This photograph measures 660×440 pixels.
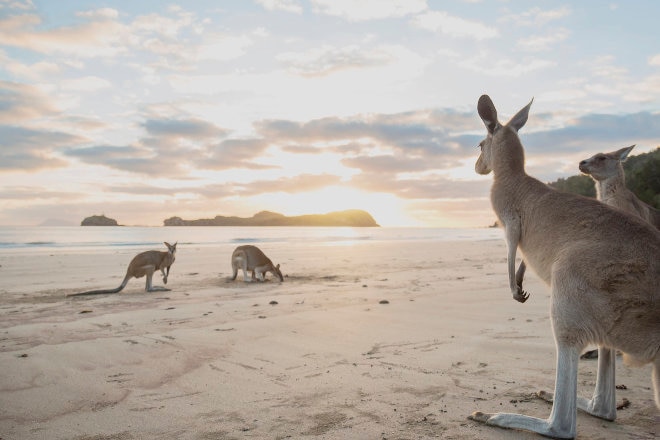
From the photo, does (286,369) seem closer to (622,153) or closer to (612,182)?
(612,182)

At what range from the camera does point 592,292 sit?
2.14 m

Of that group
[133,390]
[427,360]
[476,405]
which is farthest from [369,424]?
[133,390]

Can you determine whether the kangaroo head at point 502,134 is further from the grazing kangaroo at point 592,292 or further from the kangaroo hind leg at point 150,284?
the kangaroo hind leg at point 150,284

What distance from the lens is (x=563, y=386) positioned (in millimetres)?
2188

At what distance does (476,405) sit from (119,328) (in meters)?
3.74

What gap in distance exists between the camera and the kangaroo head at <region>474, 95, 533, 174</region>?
329cm

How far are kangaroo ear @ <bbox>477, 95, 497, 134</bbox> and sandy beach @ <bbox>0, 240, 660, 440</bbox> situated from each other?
1.74m

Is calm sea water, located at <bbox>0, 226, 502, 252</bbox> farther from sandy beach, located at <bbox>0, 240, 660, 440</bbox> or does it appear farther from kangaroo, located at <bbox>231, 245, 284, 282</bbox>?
sandy beach, located at <bbox>0, 240, 660, 440</bbox>

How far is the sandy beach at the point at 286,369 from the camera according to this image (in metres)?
2.59

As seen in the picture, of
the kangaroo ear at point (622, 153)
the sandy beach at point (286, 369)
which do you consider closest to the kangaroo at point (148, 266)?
the sandy beach at point (286, 369)

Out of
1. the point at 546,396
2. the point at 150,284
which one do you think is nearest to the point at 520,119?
the point at 546,396

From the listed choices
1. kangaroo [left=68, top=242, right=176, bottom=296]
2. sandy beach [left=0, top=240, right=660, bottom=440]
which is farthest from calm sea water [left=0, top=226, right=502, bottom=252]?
sandy beach [left=0, top=240, right=660, bottom=440]

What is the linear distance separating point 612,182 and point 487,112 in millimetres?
2248

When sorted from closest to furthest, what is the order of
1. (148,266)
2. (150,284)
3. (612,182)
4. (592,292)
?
(592,292) < (612,182) < (150,284) < (148,266)
